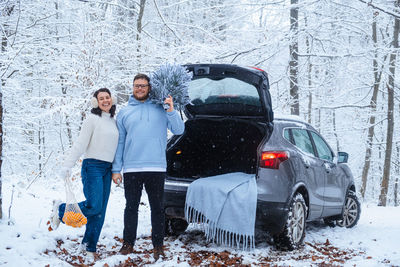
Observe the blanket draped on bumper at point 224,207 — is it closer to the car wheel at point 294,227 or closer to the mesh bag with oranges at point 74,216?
the car wheel at point 294,227

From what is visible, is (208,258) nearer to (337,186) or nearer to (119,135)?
(119,135)

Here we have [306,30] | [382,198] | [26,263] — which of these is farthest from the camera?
[382,198]

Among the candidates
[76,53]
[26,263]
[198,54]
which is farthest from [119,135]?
[76,53]

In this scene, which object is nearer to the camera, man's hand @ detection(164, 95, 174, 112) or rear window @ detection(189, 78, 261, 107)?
man's hand @ detection(164, 95, 174, 112)

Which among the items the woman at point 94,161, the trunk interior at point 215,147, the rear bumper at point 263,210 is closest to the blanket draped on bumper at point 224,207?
the rear bumper at point 263,210

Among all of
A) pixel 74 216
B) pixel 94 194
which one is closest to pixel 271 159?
pixel 94 194

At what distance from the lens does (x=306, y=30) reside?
8.95 m

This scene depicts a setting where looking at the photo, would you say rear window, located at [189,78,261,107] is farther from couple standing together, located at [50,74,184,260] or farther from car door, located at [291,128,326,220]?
couple standing together, located at [50,74,184,260]

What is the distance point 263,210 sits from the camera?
15.5 feet

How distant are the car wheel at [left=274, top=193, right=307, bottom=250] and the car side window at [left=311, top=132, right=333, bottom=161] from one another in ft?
4.20

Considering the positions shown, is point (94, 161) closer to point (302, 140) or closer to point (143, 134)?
point (143, 134)

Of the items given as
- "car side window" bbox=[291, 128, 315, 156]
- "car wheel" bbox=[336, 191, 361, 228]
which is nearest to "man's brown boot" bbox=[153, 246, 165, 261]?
"car side window" bbox=[291, 128, 315, 156]

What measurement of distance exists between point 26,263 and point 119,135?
158 centimetres

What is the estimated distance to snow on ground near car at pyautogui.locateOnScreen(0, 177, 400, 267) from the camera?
4.39 metres
